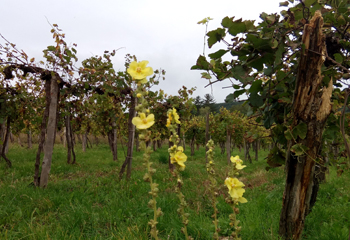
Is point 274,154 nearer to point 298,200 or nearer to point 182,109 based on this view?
point 298,200

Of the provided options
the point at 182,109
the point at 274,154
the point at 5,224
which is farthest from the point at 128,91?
the point at 274,154

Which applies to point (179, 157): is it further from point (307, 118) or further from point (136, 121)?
point (307, 118)

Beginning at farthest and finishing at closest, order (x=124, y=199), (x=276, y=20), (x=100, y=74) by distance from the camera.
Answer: (x=100, y=74), (x=124, y=199), (x=276, y=20)

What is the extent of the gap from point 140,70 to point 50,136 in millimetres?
4755

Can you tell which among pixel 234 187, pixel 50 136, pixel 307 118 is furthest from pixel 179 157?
pixel 50 136

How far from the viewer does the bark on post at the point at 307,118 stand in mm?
1982

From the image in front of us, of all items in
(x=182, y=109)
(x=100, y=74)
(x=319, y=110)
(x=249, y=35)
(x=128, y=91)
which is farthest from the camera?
(x=182, y=109)

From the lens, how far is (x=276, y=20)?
1941mm

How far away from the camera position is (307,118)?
2104 mm

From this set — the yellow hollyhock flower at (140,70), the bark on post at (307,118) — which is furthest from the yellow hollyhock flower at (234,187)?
the bark on post at (307,118)

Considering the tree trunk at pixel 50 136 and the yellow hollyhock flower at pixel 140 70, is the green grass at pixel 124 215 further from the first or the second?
the yellow hollyhock flower at pixel 140 70

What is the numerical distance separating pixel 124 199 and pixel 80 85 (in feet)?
11.2

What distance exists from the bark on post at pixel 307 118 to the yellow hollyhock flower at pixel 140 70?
62.4 inches

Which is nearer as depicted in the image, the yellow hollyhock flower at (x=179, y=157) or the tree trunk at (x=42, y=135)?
the yellow hollyhock flower at (x=179, y=157)
